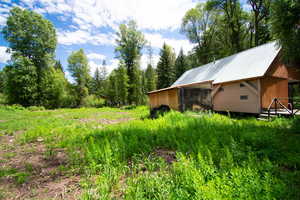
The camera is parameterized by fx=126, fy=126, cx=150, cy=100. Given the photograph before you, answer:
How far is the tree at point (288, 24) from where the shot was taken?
19.4 ft

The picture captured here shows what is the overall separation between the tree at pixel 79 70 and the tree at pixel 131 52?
28.8 feet

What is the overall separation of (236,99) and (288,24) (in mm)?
5333

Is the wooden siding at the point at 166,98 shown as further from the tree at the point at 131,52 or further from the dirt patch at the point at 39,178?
the tree at the point at 131,52

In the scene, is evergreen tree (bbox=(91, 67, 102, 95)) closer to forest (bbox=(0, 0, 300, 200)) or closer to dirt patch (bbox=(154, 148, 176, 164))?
forest (bbox=(0, 0, 300, 200))

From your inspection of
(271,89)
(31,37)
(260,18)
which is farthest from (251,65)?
(31,37)

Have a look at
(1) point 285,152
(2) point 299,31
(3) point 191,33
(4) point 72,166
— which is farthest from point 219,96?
(3) point 191,33

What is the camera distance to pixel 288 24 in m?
6.16

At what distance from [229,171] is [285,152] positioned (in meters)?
1.98

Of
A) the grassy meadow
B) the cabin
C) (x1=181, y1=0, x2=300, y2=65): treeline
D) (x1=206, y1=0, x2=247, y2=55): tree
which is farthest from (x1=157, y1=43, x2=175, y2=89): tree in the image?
the grassy meadow

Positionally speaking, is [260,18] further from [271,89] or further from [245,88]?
[245,88]

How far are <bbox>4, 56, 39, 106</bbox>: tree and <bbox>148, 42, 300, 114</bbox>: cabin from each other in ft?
71.6

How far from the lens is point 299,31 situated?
598 centimetres

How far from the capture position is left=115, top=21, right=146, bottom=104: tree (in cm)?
2580

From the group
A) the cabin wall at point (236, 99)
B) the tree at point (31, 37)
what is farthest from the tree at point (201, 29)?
the tree at point (31, 37)
